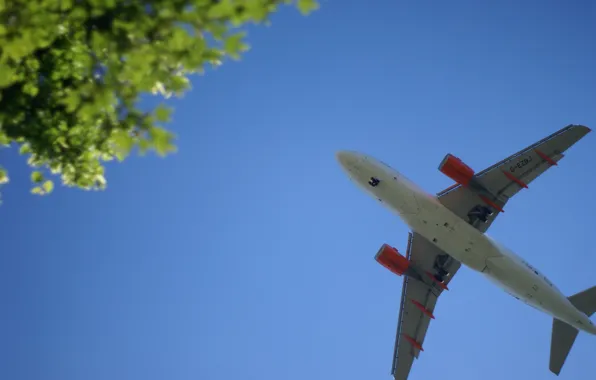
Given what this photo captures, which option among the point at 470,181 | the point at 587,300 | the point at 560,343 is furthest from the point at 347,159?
the point at 560,343

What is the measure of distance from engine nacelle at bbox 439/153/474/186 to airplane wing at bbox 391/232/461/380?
7062 millimetres

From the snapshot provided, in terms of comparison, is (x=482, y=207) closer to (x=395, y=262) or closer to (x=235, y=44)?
(x=395, y=262)

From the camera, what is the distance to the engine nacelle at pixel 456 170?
33500 mm

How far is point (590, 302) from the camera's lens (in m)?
35.6

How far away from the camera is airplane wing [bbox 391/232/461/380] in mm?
38844

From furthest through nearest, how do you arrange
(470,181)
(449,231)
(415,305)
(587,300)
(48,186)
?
(415,305)
(587,300)
(470,181)
(449,231)
(48,186)

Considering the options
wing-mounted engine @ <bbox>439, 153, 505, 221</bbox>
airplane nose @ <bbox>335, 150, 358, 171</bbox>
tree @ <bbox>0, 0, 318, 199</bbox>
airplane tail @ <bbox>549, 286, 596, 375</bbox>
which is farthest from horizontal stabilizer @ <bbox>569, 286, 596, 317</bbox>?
tree @ <bbox>0, 0, 318, 199</bbox>

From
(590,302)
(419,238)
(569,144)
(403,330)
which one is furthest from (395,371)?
(569,144)

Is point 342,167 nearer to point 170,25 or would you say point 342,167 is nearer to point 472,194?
point 472,194

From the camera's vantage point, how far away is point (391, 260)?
3738 centimetres

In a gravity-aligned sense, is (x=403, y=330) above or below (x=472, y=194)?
below

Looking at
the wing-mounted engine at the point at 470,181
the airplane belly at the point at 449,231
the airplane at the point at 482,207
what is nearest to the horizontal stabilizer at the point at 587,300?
the airplane at the point at 482,207

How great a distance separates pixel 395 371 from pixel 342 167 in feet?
61.5

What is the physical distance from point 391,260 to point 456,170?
348 inches
